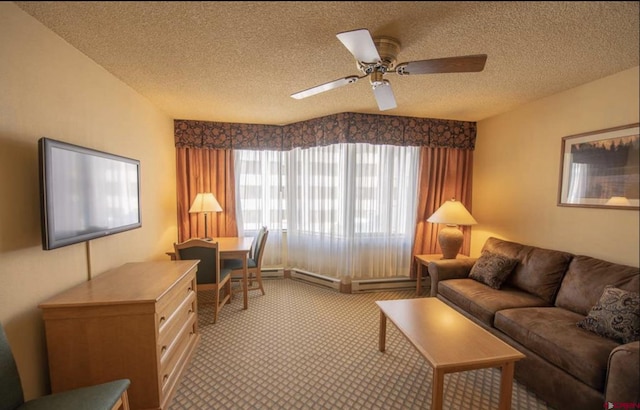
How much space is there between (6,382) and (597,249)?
355 centimetres

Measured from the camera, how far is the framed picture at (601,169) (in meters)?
1.70

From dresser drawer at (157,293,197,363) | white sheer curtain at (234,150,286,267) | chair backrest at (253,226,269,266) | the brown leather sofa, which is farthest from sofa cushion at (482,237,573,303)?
dresser drawer at (157,293,197,363)

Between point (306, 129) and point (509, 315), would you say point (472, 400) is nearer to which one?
point (509, 315)

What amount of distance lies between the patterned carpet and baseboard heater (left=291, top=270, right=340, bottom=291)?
21.2 inches

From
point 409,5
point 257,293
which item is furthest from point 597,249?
point 257,293

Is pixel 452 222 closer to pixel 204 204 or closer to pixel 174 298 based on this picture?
pixel 174 298

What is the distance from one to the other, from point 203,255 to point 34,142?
4.57ft

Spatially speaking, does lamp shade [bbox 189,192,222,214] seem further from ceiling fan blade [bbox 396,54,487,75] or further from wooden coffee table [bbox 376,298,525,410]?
ceiling fan blade [bbox 396,54,487,75]

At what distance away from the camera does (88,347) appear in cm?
134

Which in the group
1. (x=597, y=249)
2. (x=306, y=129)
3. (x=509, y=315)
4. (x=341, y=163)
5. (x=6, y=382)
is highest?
(x=306, y=129)

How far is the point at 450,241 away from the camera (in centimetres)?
290

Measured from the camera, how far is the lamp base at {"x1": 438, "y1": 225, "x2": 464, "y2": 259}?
2904mm

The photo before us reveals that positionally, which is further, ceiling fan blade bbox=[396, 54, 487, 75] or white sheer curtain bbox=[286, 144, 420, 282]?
white sheer curtain bbox=[286, 144, 420, 282]

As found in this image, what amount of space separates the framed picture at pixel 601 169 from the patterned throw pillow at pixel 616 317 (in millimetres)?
614
